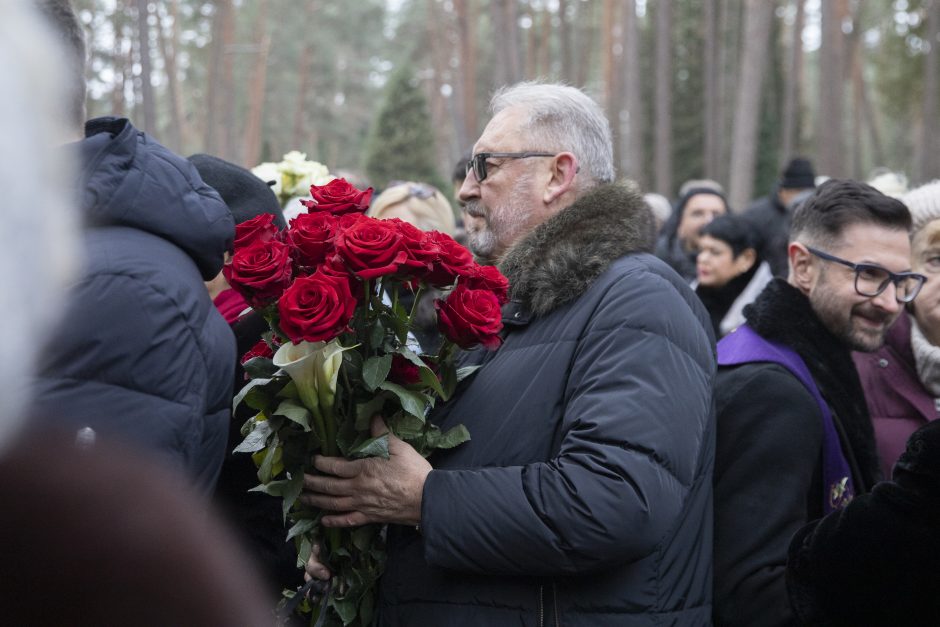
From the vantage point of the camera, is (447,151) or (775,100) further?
(447,151)

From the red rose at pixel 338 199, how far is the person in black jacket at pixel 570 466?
0.45m

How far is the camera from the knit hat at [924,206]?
11.9 ft

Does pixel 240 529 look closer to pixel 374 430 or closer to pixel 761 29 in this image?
pixel 374 430

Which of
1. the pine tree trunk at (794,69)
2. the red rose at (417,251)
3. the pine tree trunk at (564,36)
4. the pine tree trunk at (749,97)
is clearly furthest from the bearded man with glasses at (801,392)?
the pine tree trunk at (564,36)

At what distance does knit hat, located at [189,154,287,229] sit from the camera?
3.24 meters

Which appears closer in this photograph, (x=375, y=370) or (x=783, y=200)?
(x=375, y=370)

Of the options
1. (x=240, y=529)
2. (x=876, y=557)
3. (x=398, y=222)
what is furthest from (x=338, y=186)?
(x=876, y=557)

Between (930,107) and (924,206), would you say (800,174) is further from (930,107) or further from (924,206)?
(930,107)

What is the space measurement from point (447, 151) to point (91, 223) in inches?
1685

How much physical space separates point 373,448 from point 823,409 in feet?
4.68

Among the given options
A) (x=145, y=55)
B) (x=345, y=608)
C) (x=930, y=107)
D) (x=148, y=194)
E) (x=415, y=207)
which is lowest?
(x=930, y=107)

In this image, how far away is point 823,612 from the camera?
2117 millimetres

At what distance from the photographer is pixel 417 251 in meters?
2.14

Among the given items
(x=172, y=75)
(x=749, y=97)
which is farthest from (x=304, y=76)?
(x=749, y=97)
